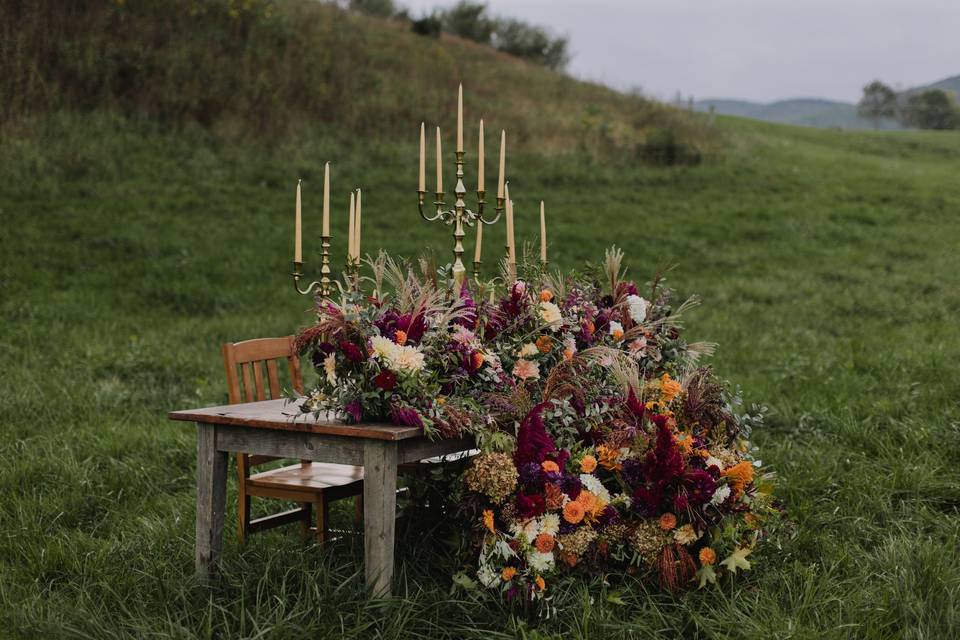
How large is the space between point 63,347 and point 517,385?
248 inches

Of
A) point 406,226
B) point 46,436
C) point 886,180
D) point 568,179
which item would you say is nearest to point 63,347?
point 46,436

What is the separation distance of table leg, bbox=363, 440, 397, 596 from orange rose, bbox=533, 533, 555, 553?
587mm

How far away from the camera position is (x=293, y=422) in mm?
3715

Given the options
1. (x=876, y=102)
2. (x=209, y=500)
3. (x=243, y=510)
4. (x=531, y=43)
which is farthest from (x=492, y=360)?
(x=876, y=102)

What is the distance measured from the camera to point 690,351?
17.1ft

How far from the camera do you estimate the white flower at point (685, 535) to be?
4.06m

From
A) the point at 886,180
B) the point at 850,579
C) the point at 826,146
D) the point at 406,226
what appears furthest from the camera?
the point at 826,146

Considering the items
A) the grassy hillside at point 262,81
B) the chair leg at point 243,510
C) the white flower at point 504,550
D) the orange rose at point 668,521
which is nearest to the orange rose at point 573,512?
the white flower at point 504,550

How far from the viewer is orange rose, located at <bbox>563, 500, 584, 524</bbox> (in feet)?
13.0

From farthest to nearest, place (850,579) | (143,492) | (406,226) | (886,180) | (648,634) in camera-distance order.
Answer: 1. (886,180)
2. (406,226)
3. (143,492)
4. (850,579)
5. (648,634)

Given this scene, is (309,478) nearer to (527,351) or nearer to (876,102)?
(527,351)

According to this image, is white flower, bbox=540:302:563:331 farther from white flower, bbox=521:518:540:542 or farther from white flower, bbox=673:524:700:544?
white flower, bbox=673:524:700:544

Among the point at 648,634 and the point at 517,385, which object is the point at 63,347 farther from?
the point at 648,634

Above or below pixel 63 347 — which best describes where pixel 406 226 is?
above
